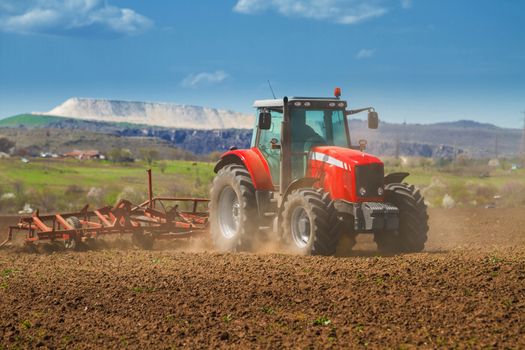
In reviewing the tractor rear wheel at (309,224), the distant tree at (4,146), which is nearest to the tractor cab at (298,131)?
the tractor rear wheel at (309,224)

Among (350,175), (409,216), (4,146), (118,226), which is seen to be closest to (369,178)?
(350,175)

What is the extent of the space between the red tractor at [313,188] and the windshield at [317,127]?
0.06 ft

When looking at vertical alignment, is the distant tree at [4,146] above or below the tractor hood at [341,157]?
below

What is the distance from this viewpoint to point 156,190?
4150 cm

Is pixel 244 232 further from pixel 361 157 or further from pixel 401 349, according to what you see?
pixel 401 349

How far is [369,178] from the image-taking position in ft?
40.4

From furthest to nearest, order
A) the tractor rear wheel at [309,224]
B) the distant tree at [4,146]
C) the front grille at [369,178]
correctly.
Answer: the distant tree at [4,146] < the front grille at [369,178] < the tractor rear wheel at [309,224]

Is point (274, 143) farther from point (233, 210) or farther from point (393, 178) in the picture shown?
point (393, 178)

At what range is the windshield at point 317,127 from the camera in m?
13.3

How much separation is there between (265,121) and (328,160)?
1.24 meters

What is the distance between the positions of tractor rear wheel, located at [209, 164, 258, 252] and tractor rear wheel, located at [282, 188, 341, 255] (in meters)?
1.00

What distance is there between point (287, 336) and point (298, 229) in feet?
16.5

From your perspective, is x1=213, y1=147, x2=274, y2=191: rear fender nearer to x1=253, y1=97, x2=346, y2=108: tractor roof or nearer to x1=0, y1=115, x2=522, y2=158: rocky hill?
x1=253, y1=97, x2=346, y2=108: tractor roof

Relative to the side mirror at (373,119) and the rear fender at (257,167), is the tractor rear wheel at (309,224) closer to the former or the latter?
the rear fender at (257,167)
